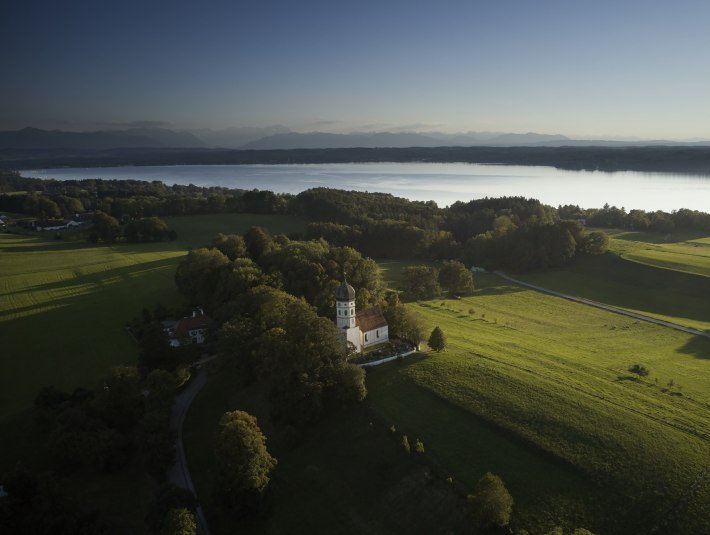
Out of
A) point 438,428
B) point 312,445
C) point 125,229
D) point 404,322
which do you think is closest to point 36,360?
point 312,445

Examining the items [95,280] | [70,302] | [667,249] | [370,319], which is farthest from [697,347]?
[95,280]

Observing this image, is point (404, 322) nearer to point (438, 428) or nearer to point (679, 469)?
point (438, 428)

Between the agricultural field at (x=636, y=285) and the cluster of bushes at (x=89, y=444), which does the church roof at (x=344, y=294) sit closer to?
the cluster of bushes at (x=89, y=444)

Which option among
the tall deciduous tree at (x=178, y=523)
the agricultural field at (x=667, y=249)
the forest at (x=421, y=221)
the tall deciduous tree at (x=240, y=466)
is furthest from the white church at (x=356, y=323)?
→ the agricultural field at (x=667, y=249)

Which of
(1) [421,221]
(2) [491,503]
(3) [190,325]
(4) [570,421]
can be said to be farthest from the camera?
(1) [421,221]

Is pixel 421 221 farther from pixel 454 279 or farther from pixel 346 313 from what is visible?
pixel 346 313
